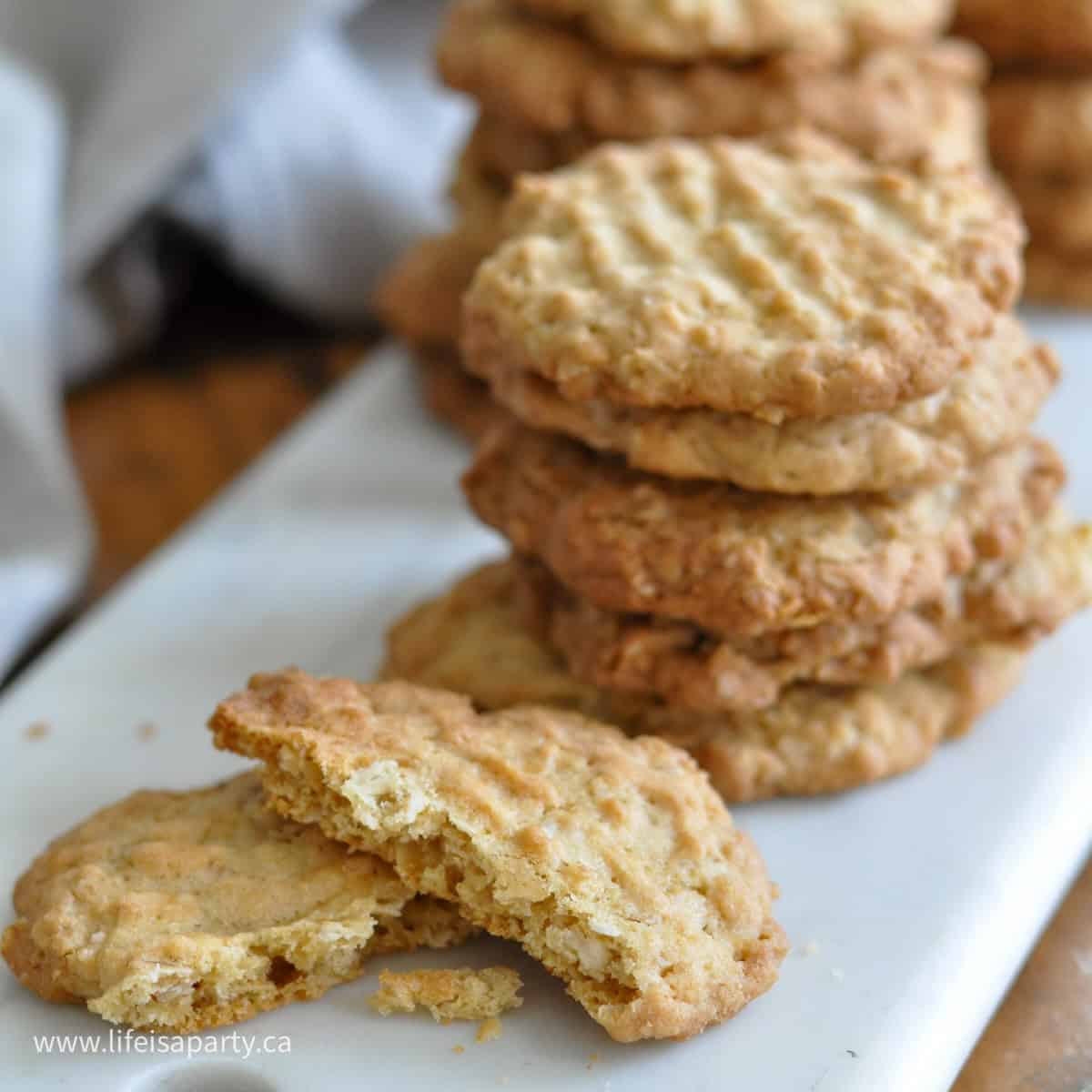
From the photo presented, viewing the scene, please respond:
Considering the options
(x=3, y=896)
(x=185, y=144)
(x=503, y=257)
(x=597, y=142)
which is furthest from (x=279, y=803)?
(x=185, y=144)

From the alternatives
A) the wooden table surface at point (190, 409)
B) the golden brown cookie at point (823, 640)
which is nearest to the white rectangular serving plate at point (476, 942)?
the golden brown cookie at point (823, 640)

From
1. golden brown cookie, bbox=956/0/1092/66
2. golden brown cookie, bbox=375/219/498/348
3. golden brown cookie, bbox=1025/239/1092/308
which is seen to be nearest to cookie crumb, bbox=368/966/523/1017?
golden brown cookie, bbox=375/219/498/348

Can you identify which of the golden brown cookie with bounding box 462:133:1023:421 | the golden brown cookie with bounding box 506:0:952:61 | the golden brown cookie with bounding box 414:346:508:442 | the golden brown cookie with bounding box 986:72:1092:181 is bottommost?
the golden brown cookie with bounding box 414:346:508:442

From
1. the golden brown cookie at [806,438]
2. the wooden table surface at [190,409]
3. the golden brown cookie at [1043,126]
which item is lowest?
the wooden table surface at [190,409]

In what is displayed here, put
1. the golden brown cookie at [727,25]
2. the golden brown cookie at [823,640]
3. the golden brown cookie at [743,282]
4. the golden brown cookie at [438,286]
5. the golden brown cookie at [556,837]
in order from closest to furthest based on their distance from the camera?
the golden brown cookie at [556,837], the golden brown cookie at [743,282], the golden brown cookie at [823,640], the golden brown cookie at [727,25], the golden brown cookie at [438,286]

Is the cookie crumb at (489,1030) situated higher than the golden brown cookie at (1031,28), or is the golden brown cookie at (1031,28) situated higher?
the golden brown cookie at (1031,28)

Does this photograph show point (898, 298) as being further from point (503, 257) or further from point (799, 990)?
point (799, 990)

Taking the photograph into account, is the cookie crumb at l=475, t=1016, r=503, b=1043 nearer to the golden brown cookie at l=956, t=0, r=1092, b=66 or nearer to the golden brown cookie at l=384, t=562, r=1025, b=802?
the golden brown cookie at l=384, t=562, r=1025, b=802

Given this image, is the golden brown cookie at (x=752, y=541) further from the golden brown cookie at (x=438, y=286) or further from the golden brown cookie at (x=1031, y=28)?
the golden brown cookie at (x=1031, y=28)
